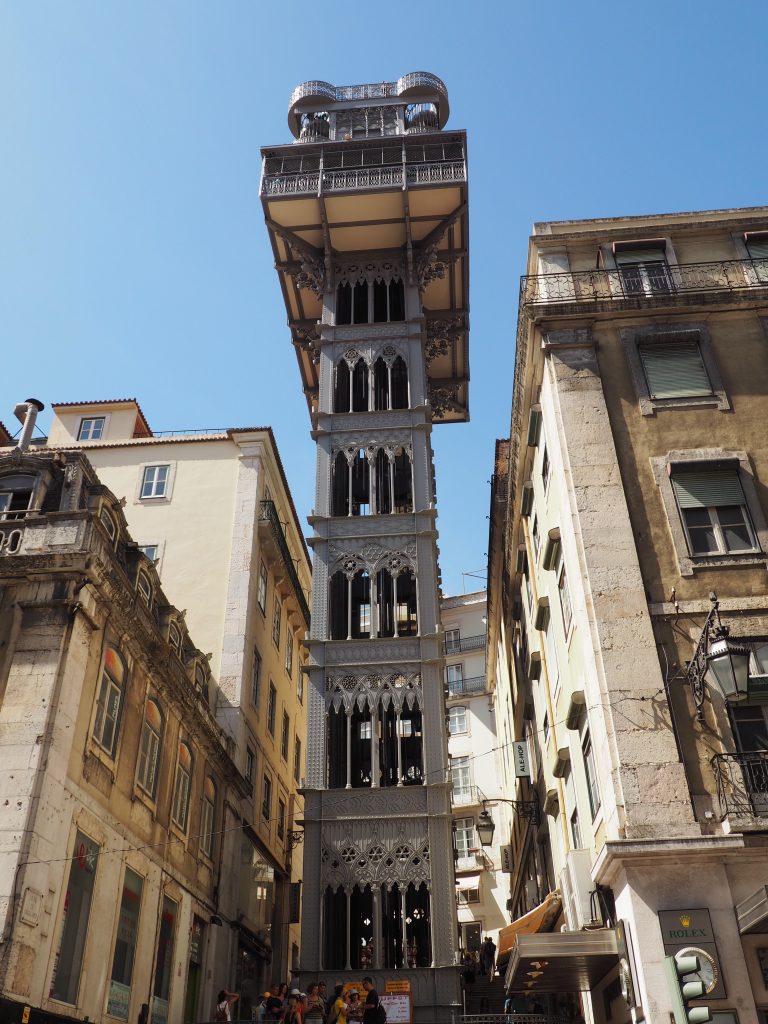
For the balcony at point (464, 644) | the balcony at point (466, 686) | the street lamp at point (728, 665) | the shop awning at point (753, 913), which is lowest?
the shop awning at point (753, 913)

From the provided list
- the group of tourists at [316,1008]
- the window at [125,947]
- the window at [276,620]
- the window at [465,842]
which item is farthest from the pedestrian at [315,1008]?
the window at [465,842]

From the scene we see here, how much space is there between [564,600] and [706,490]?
150 inches

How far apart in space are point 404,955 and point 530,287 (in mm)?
16031

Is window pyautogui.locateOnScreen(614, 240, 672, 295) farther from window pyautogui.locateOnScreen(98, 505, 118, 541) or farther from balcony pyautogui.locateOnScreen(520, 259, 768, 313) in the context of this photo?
window pyautogui.locateOnScreen(98, 505, 118, 541)

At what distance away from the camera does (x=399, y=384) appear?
32.5 metres

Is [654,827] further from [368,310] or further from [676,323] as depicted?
[368,310]

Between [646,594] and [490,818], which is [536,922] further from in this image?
[646,594]

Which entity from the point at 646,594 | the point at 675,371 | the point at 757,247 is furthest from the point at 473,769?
the point at 646,594

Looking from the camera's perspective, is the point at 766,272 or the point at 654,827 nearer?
the point at 654,827

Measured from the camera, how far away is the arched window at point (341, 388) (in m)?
32.2

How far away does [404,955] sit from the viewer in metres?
22.0

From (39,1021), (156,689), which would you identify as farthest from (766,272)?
(39,1021)

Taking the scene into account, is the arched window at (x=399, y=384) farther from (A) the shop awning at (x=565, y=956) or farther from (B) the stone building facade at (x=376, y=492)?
(A) the shop awning at (x=565, y=956)

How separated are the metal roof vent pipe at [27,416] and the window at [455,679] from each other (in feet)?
105
